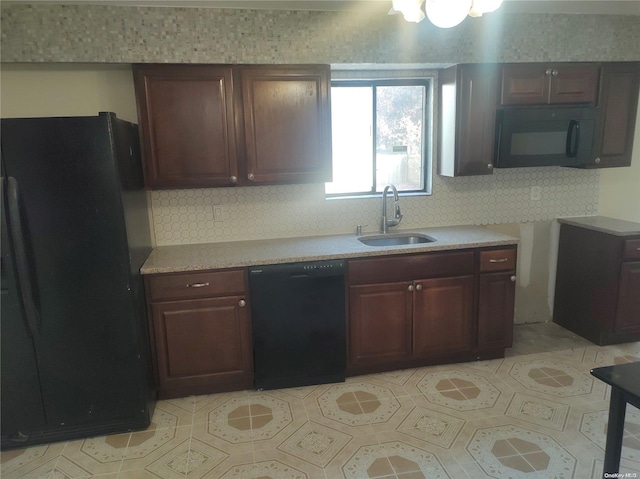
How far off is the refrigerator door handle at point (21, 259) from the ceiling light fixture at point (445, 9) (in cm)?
192

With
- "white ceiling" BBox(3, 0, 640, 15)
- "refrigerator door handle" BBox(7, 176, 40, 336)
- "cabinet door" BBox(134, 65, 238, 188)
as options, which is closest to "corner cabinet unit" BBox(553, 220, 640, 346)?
"white ceiling" BBox(3, 0, 640, 15)

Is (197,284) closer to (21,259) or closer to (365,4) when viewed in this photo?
(21,259)

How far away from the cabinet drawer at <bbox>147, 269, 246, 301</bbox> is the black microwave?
197 centimetres

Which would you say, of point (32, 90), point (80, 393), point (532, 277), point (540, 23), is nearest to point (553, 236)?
point (532, 277)

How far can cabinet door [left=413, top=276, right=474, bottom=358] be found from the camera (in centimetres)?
295

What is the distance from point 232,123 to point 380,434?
200 centimetres

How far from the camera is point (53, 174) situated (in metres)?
2.17

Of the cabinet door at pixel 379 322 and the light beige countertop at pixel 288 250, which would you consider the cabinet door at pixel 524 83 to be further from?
the cabinet door at pixel 379 322

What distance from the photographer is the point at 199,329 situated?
2701 millimetres

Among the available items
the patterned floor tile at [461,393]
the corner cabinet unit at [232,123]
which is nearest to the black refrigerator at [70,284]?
the corner cabinet unit at [232,123]

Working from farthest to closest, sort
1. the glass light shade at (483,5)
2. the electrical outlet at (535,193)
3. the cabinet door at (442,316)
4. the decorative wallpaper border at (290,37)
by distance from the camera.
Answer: the electrical outlet at (535,193), the cabinet door at (442,316), the decorative wallpaper border at (290,37), the glass light shade at (483,5)

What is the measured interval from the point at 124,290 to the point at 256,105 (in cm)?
135

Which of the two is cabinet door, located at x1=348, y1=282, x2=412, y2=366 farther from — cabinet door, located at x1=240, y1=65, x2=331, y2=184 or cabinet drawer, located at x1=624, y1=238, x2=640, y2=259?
cabinet drawer, located at x1=624, y1=238, x2=640, y2=259

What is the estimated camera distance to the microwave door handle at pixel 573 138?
3135 millimetres
